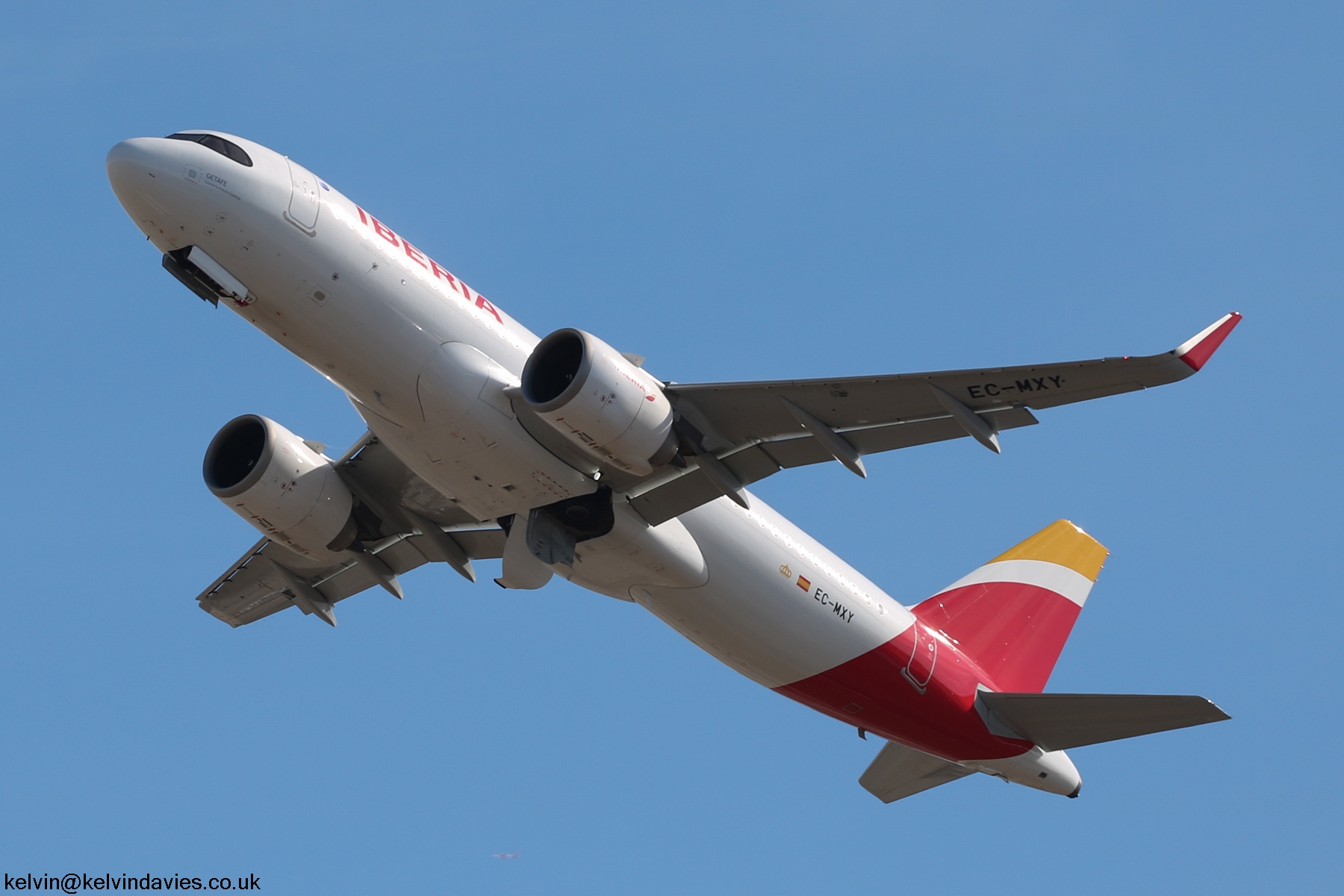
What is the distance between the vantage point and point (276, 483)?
26.8 metres

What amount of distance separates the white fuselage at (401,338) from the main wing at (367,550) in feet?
9.75

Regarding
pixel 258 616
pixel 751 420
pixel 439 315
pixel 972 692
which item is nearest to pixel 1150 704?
pixel 972 692

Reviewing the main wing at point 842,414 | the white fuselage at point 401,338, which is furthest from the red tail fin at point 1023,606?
the main wing at point 842,414

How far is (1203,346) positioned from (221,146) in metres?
14.3

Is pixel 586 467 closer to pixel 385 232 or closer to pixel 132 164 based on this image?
pixel 385 232

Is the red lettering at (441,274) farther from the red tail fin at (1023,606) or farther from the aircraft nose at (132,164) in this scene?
the red tail fin at (1023,606)

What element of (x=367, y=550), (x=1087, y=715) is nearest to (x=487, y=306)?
(x=367, y=550)

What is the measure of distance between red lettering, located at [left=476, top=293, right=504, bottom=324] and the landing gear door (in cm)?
282

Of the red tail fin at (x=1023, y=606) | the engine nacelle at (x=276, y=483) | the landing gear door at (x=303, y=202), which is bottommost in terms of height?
the engine nacelle at (x=276, y=483)

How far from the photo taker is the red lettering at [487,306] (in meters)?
24.2

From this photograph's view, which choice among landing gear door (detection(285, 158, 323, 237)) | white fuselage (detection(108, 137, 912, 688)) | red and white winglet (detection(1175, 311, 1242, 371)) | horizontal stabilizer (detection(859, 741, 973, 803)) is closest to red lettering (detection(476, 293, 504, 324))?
white fuselage (detection(108, 137, 912, 688))

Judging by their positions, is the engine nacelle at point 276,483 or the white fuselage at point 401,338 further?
the engine nacelle at point 276,483

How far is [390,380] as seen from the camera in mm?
23141

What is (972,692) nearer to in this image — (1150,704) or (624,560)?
(1150,704)
